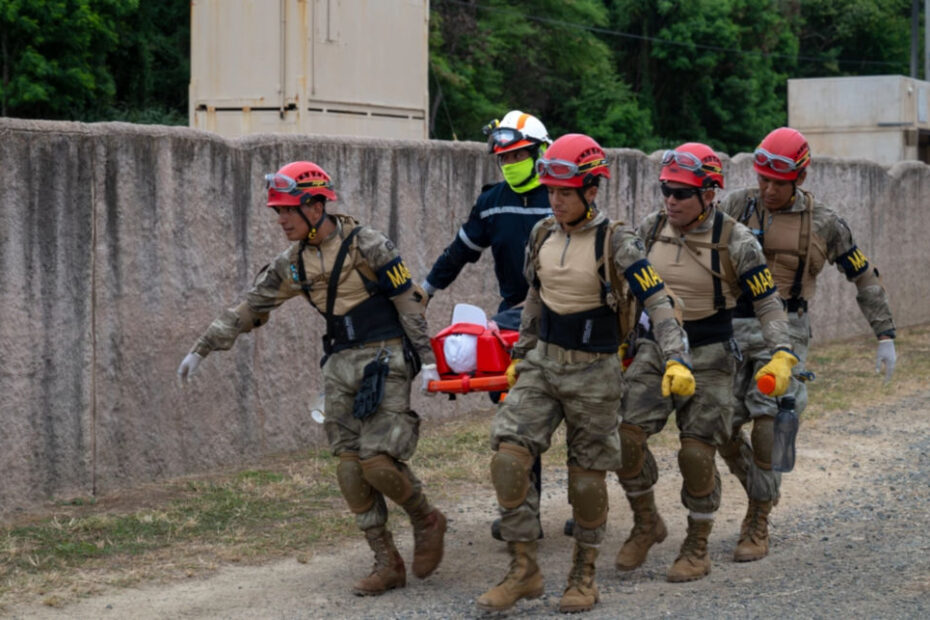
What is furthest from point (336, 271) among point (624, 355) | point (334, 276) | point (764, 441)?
point (764, 441)

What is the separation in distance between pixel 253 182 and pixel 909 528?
472 cm

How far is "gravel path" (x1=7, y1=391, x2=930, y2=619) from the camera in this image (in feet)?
19.3

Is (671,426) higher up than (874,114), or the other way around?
(874,114)

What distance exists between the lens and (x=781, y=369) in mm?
6102

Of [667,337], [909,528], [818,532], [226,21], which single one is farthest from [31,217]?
[226,21]

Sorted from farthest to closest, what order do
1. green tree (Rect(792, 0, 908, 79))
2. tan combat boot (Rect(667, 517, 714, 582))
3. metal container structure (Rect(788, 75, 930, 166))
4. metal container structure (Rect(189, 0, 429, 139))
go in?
1. green tree (Rect(792, 0, 908, 79))
2. metal container structure (Rect(788, 75, 930, 166))
3. metal container structure (Rect(189, 0, 429, 139))
4. tan combat boot (Rect(667, 517, 714, 582))

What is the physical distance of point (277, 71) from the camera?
13172mm

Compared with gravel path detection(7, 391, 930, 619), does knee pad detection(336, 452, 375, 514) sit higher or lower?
higher

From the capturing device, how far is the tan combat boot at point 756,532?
678 centimetres

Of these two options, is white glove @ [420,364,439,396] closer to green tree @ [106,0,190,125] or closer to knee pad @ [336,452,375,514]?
knee pad @ [336,452,375,514]

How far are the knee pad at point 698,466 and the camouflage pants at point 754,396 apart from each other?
0.51 metres

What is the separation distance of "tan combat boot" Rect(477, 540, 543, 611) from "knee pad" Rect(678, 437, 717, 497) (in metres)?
1.00

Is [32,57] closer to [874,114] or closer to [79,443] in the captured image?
[79,443]

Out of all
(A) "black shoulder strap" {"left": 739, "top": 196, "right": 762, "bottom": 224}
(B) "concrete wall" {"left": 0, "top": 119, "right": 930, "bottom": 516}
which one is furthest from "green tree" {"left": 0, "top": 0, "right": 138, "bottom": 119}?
(A) "black shoulder strap" {"left": 739, "top": 196, "right": 762, "bottom": 224}
